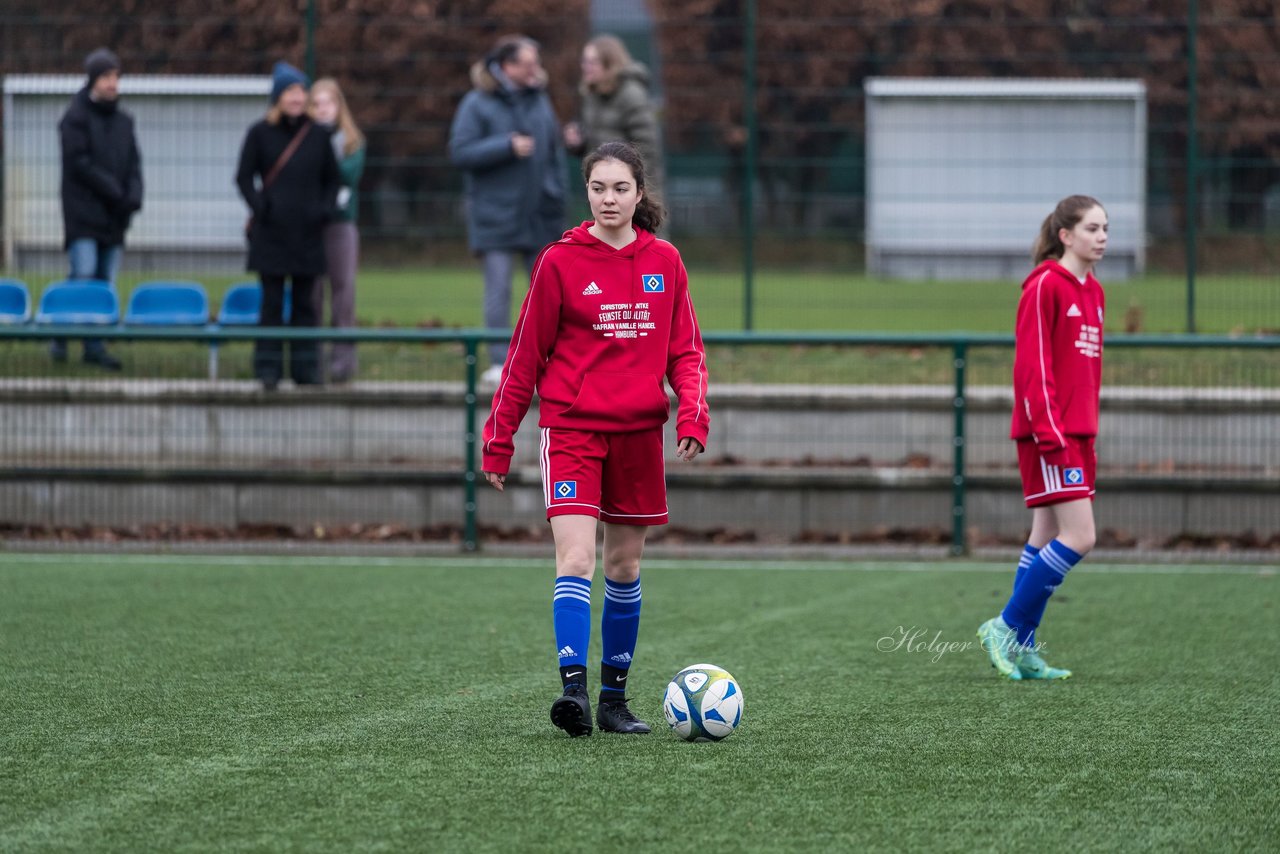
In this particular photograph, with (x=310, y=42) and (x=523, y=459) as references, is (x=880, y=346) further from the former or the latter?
(x=310, y=42)

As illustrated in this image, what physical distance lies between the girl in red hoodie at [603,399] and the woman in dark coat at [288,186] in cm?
641

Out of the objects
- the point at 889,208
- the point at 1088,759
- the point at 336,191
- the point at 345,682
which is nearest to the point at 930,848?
the point at 1088,759

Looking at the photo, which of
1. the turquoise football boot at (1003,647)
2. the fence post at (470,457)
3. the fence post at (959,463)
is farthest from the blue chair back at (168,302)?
the turquoise football boot at (1003,647)

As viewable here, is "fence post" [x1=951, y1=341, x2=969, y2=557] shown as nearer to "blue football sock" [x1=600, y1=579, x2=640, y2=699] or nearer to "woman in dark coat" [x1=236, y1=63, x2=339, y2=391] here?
"woman in dark coat" [x1=236, y1=63, x2=339, y2=391]

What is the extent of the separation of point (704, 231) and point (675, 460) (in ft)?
12.7

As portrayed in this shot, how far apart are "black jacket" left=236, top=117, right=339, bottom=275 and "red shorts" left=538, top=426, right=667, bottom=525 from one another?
6.50 m

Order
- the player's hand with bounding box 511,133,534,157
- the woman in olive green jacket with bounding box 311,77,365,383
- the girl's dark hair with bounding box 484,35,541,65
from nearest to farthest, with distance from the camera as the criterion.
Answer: the player's hand with bounding box 511,133,534,157 → the girl's dark hair with bounding box 484,35,541,65 → the woman in olive green jacket with bounding box 311,77,365,383

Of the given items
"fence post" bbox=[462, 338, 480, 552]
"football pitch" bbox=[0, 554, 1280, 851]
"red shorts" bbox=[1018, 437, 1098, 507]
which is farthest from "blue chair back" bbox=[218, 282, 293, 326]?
"red shorts" bbox=[1018, 437, 1098, 507]

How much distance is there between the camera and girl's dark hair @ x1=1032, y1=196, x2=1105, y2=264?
21.7ft

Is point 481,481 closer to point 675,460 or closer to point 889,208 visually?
point 675,460

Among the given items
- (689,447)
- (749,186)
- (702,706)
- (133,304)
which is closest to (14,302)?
(133,304)

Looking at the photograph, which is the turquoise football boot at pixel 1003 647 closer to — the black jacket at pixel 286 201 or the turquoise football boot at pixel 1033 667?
the turquoise football boot at pixel 1033 667

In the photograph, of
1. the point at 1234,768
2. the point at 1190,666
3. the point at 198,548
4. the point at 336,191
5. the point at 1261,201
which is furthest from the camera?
the point at 1261,201

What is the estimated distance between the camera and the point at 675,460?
35.6ft
